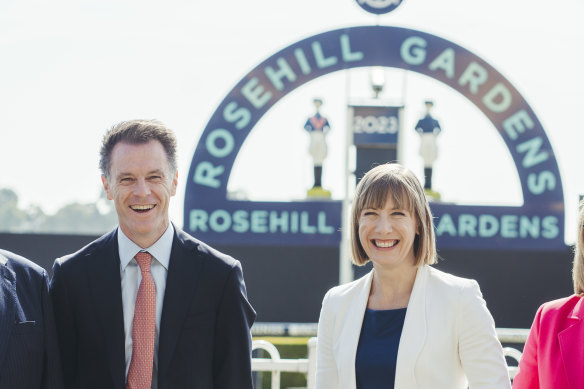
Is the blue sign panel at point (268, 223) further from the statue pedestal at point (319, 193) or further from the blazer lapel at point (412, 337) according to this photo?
the blazer lapel at point (412, 337)

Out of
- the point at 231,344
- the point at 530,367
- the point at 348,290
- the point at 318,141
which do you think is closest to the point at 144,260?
the point at 231,344

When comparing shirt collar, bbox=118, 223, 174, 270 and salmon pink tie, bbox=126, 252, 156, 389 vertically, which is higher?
shirt collar, bbox=118, 223, 174, 270

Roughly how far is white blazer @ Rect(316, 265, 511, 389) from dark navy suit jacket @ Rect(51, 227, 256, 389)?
351 mm

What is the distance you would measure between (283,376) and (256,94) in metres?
4.24

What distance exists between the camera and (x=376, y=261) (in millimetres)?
2768

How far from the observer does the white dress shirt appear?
8.75 ft

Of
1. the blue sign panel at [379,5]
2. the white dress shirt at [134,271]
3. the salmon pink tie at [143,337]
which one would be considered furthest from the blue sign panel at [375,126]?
the salmon pink tie at [143,337]

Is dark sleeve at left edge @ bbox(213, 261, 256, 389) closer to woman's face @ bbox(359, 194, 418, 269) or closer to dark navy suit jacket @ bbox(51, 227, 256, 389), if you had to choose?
dark navy suit jacket @ bbox(51, 227, 256, 389)

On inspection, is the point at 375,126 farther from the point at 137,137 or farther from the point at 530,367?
the point at 137,137

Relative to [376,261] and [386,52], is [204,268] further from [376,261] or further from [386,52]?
[386,52]

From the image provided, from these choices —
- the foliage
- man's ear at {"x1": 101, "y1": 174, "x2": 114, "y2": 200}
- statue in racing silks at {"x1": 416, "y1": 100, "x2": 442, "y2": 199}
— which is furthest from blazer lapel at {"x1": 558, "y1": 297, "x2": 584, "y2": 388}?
the foliage

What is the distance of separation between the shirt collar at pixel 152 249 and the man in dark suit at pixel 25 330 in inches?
10.6

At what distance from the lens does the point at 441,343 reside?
261 cm

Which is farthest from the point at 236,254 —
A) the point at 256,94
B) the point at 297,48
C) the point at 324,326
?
the point at 324,326
